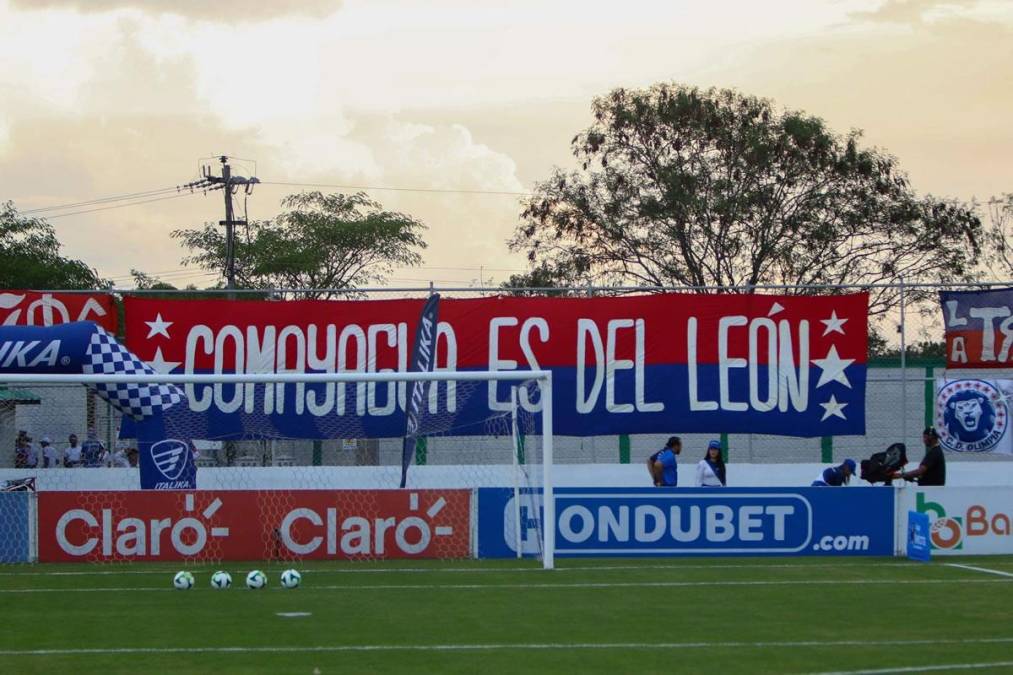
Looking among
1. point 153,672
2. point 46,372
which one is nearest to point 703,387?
point 46,372

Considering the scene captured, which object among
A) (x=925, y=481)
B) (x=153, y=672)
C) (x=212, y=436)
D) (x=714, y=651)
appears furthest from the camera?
(x=212, y=436)

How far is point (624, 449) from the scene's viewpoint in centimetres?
2145

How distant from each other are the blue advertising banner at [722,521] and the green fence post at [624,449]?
153 inches

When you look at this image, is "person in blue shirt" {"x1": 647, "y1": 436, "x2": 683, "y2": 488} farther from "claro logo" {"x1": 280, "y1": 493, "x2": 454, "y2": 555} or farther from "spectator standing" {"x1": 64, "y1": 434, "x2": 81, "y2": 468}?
"spectator standing" {"x1": 64, "y1": 434, "x2": 81, "y2": 468}

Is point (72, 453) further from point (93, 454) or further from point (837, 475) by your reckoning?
point (837, 475)

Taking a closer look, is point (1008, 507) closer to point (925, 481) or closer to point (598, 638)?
point (925, 481)

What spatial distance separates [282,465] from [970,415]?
429 inches

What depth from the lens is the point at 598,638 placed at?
1055 cm

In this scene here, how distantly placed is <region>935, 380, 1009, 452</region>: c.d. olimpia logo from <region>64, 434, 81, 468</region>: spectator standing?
44.2 feet

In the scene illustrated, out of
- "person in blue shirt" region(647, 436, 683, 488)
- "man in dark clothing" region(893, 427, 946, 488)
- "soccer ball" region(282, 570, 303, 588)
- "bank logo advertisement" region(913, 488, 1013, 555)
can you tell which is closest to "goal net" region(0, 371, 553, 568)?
"person in blue shirt" region(647, 436, 683, 488)

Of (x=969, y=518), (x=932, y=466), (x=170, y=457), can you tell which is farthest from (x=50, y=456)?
(x=969, y=518)

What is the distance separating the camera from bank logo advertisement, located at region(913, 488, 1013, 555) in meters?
17.4

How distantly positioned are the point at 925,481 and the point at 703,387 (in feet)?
12.8

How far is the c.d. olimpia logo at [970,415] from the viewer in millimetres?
21016
